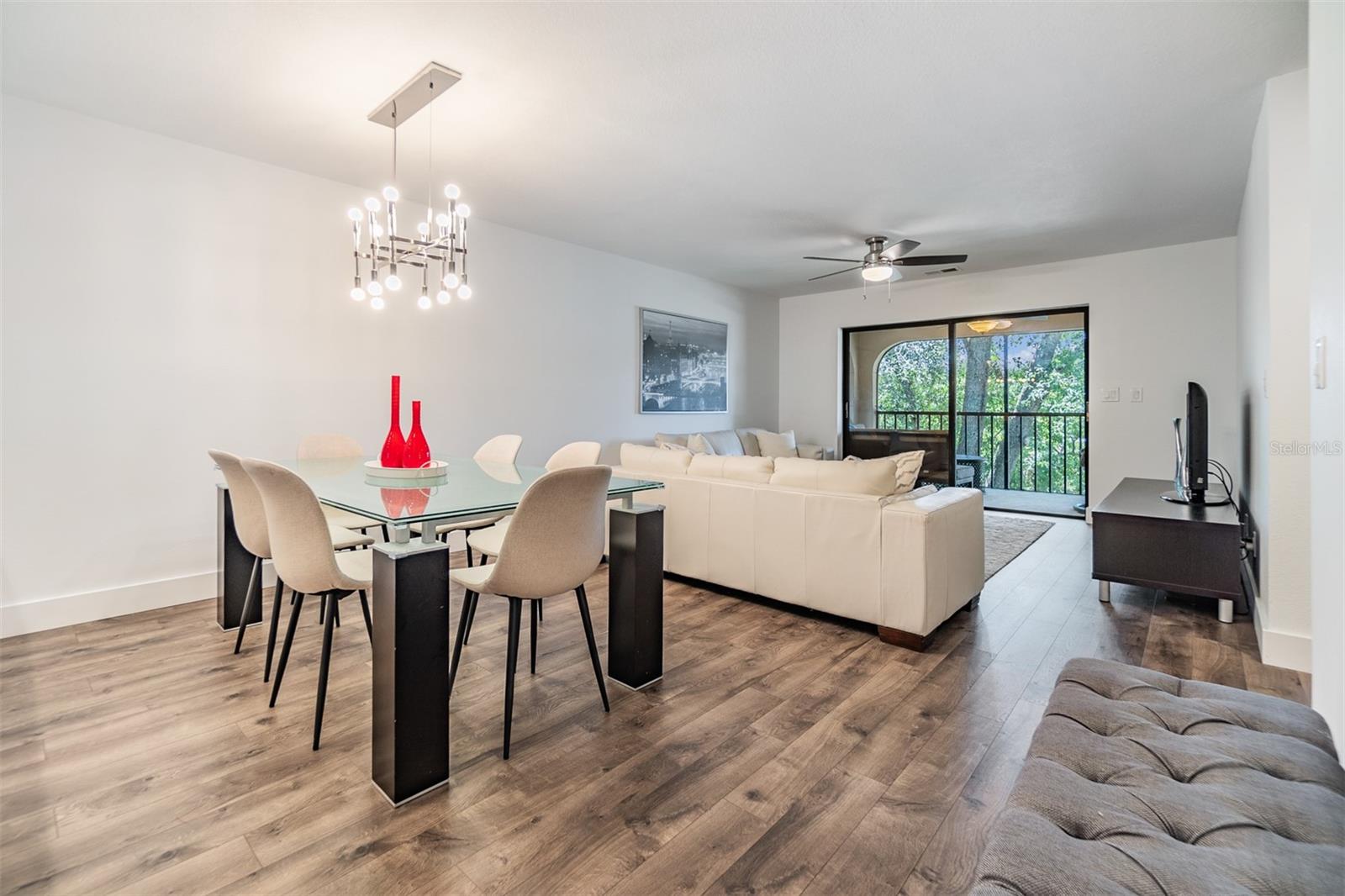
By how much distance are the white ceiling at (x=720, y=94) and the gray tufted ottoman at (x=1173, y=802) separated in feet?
7.27

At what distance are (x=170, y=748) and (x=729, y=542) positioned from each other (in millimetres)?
2403

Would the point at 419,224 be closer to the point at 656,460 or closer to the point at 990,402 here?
the point at 656,460

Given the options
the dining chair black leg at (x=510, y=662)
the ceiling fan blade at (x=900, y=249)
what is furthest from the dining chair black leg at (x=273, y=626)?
the ceiling fan blade at (x=900, y=249)

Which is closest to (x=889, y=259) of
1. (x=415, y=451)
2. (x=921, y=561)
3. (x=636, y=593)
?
(x=921, y=561)

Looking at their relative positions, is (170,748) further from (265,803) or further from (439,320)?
(439,320)

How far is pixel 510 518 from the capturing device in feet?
8.38

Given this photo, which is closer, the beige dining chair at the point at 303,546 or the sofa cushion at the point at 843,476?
the beige dining chair at the point at 303,546

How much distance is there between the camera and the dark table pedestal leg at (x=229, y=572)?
9.50 feet

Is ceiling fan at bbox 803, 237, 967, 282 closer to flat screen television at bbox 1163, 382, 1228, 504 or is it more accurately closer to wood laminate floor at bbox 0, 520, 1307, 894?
flat screen television at bbox 1163, 382, 1228, 504

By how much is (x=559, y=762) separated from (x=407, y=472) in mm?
1252

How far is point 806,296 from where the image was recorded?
24.4 feet

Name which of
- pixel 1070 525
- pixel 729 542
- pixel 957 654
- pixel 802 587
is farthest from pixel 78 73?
pixel 1070 525

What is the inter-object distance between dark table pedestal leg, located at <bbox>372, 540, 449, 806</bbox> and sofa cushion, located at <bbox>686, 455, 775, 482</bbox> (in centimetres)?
194

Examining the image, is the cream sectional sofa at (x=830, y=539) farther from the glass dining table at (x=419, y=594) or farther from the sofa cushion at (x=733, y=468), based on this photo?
the glass dining table at (x=419, y=594)
